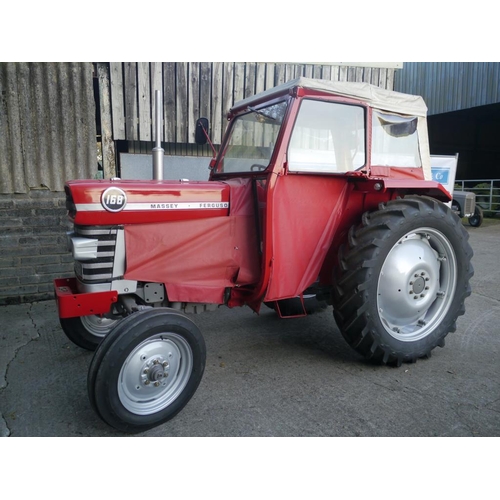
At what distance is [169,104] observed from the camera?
18.4ft

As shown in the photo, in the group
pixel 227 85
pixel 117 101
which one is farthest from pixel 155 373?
pixel 227 85

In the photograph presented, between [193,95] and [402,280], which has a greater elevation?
[193,95]

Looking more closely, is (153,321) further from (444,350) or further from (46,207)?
(46,207)

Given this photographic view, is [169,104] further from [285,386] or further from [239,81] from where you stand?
[285,386]

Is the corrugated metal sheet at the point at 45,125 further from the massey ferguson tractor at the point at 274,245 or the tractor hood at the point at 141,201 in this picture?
the tractor hood at the point at 141,201

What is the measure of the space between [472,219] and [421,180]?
9579mm

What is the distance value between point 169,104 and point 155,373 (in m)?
4.21

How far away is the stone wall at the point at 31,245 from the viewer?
4.73 m

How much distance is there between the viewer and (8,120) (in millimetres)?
4637

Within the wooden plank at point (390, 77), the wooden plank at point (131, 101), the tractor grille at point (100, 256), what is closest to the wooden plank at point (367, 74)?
the wooden plank at point (390, 77)

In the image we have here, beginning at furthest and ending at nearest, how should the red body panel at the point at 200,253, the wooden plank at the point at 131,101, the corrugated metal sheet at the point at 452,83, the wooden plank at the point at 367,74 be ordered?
the corrugated metal sheet at the point at 452,83, the wooden plank at the point at 367,74, the wooden plank at the point at 131,101, the red body panel at the point at 200,253

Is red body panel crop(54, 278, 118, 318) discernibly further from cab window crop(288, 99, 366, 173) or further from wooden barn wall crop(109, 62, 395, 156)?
wooden barn wall crop(109, 62, 395, 156)

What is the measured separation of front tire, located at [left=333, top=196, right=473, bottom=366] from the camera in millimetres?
2988

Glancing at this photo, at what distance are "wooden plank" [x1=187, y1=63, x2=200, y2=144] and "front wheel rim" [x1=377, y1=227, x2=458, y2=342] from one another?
3641 mm
